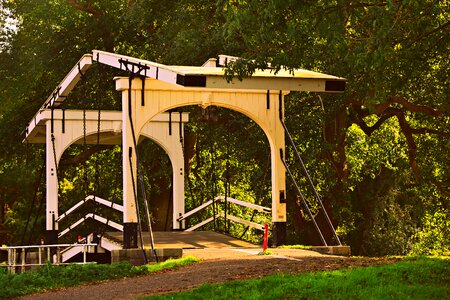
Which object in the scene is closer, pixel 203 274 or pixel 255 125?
pixel 203 274

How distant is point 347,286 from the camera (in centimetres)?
1446

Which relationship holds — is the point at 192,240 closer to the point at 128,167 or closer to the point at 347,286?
the point at 128,167

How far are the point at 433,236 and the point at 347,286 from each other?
32.4m

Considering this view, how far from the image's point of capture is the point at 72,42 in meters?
37.2

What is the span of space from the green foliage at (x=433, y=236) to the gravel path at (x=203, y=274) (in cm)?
2574

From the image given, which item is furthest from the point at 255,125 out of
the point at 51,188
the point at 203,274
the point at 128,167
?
the point at 203,274

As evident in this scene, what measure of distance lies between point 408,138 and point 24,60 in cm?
1321

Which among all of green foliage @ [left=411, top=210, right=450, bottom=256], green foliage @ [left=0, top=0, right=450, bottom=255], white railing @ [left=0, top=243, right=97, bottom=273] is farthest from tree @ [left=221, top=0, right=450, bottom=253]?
white railing @ [left=0, top=243, right=97, bottom=273]

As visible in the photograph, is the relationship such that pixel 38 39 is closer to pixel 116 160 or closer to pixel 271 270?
pixel 116 160

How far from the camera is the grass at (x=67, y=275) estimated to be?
1792 centimetres

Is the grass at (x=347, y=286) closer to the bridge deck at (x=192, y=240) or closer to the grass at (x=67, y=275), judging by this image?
the grass at (x=67, y=275)

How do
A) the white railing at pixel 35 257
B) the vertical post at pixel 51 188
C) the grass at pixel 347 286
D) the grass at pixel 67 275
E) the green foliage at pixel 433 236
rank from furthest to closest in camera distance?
1. the green foliage at pixel 433 236
2. the vertical post at pixel 51 188
3. the white railing at pixel 35 257
4. the grass at pixel 67 275
5. the grass at pixel 347 286

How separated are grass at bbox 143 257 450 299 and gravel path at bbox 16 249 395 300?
0.87m

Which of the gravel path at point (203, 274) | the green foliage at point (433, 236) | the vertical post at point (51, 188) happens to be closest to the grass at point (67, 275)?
the gravel path at point (203, 274)
